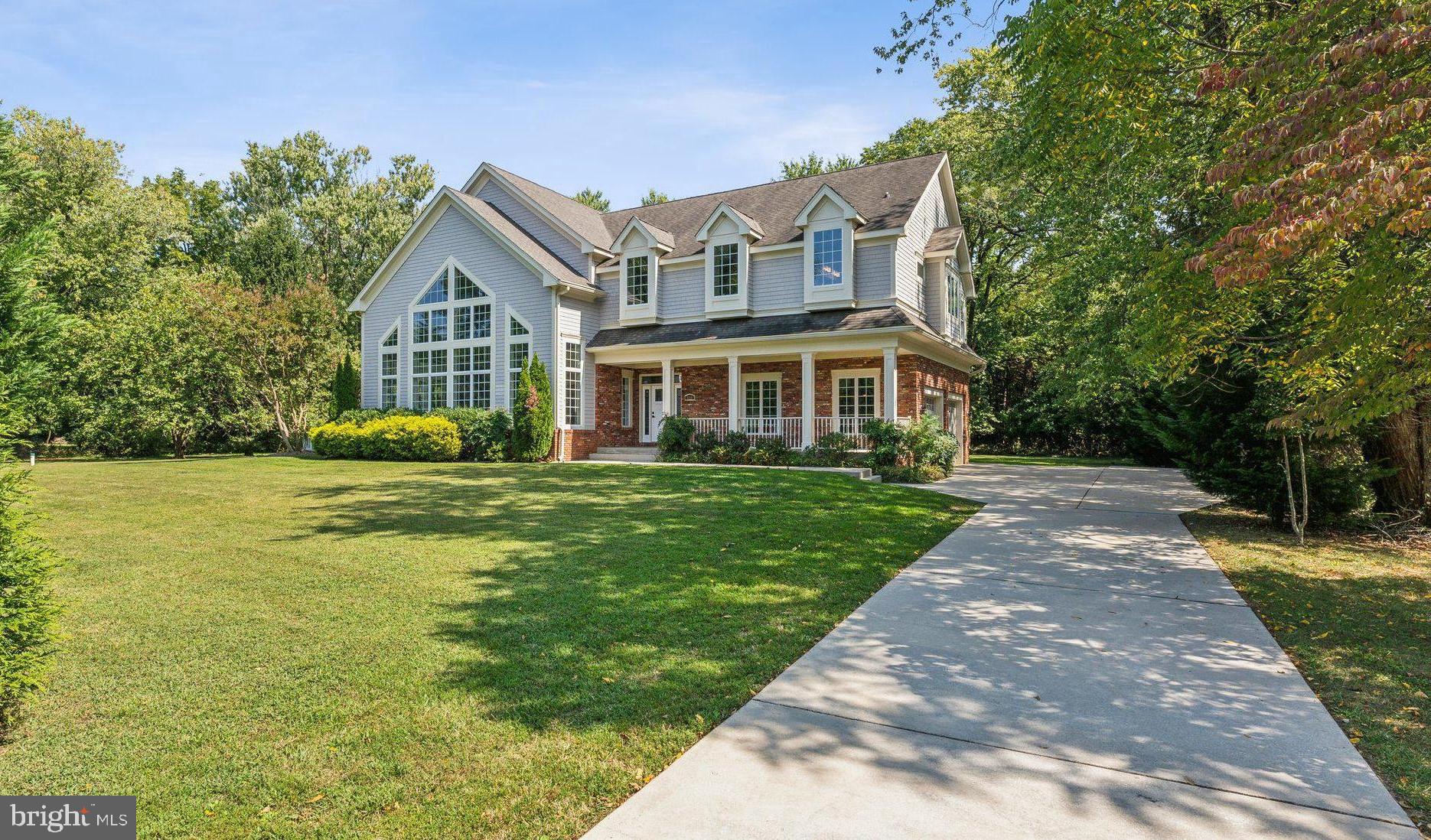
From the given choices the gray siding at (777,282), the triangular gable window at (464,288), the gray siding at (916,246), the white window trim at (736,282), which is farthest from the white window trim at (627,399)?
the gray siding at (916,246)

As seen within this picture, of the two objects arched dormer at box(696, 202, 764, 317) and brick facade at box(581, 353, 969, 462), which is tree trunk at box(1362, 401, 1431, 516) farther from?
arched dormer at box(696, 202, 764, 317)

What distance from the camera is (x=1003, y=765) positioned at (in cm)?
295

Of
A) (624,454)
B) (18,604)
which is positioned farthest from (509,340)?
(18,604)

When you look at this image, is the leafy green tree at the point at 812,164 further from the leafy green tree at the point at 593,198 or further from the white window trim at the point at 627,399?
the white window trim at the point at 627,399

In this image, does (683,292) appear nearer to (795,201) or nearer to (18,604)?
(795,201)

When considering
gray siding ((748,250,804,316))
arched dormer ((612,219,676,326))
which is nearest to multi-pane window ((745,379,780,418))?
gray siding ((748,250,804,316))

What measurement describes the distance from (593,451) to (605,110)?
387 inches

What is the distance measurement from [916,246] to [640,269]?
8.27 metres

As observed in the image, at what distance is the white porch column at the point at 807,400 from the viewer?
1741cm

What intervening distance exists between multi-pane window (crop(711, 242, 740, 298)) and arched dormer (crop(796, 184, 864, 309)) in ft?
6.85

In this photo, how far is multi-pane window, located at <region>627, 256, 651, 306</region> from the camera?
2031 cm

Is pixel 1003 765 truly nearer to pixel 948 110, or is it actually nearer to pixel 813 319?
pixel 813 319

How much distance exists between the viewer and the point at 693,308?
20094 millimetres

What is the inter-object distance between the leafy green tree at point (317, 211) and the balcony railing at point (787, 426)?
23504 mm
